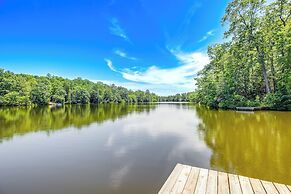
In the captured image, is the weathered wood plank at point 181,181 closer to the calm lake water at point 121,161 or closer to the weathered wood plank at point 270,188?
the calm lake water at point 121,161

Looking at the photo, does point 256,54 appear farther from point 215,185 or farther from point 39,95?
point 39,95

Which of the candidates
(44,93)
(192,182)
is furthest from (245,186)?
(44,93)

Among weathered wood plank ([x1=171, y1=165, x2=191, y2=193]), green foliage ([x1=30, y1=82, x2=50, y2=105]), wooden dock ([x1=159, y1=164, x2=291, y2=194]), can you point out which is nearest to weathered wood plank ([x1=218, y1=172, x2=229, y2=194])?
wooden dock ([x1=159, y1=164, x2=291, y2=194])

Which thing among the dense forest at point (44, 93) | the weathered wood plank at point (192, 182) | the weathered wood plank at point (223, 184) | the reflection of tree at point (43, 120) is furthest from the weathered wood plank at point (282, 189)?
the dense forest at point (44, 93)

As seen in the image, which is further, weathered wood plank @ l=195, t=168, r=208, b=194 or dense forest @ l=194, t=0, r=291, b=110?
dense forest @ l=194, t=0, r=291, b=110

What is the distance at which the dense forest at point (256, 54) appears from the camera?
17.3 meters

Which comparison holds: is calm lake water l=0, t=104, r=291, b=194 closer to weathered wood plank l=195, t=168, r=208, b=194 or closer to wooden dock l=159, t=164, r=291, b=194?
wooden dock l=159, t=164, r=291, b=194

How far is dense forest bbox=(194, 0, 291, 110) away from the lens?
56.8ft

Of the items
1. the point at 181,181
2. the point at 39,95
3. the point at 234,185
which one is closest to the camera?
the point at 234,185

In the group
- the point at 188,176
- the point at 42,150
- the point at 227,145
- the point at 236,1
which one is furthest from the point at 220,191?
the point at 236,1

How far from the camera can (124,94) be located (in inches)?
3241

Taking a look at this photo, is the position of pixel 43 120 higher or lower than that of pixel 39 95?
lower

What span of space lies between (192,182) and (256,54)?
2063 centimetres

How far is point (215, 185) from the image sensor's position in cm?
254
